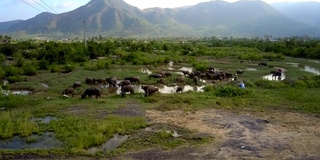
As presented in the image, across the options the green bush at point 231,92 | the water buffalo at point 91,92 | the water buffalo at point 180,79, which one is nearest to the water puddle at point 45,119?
the water buffalo at point 91,92

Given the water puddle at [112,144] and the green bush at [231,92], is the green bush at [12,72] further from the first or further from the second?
the water puddle at [112,144]

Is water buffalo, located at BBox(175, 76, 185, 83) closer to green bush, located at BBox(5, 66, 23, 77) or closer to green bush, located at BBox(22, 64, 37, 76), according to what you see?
green bush, located at BBox(22, 64, 37, 76)

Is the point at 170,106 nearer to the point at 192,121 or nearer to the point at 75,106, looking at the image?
the point at 192,121

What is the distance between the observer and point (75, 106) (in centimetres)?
1978

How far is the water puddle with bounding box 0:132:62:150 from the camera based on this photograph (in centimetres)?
1357

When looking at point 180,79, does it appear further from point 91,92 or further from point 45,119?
point 45,119

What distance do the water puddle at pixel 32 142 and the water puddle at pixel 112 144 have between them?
148 cm

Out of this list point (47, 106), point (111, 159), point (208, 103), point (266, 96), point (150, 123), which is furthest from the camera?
point (266, 96)

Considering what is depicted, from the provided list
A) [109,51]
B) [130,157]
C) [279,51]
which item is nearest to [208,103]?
[130,157]

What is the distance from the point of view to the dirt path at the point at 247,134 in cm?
1298

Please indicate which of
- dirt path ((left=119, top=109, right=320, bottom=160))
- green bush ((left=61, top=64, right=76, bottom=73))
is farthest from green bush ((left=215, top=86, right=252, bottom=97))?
green bush ((left=61, top=64, right=76, bottom=73))

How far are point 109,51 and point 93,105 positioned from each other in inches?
1369

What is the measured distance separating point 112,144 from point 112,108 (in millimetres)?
5442

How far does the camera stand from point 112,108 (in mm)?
19375
